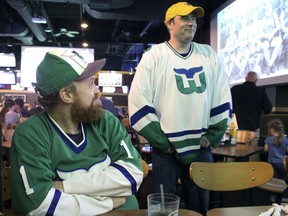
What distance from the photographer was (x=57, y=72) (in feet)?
4.68

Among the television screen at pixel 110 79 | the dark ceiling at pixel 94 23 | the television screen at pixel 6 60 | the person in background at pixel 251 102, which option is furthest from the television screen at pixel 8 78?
the person in background at pixel 251 102

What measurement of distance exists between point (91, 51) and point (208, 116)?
6.93m

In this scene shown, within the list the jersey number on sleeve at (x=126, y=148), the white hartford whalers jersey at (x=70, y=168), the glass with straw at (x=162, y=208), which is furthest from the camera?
the jersey number on sleeve at (x=126, y=148)

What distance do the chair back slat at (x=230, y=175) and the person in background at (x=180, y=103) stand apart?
11.0 inches

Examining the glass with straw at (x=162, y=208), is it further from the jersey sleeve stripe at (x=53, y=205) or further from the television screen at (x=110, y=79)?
the television screen at (x=110, y=79)

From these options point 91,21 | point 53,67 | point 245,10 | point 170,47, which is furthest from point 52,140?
point 91,21

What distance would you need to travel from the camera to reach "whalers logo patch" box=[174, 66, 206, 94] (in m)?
2.14

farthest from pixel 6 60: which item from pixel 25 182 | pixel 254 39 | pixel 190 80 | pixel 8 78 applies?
pixel 25 182

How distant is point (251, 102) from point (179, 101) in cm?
315

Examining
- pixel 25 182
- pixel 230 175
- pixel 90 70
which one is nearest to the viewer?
pixel 25 182

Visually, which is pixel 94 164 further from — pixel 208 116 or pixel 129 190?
pixel 208 116

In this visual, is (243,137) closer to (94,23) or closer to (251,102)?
(251,102)

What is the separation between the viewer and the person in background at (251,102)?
4961 mm

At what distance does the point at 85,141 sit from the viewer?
4.80 feet
